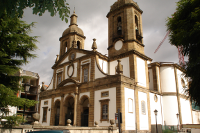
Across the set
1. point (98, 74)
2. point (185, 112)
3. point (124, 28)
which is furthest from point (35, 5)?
point (185, 112)

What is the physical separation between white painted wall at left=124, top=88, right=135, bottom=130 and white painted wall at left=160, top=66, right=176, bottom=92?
987cm

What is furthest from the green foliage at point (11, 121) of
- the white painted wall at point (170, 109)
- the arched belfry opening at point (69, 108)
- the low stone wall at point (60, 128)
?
the white painted wall at point (170, 109)

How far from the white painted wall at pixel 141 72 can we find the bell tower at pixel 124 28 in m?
1.63

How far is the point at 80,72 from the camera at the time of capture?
2617 centimetres

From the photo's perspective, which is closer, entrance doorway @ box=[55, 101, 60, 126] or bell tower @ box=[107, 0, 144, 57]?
bell tower @ box=[107, 0, 144, 57]

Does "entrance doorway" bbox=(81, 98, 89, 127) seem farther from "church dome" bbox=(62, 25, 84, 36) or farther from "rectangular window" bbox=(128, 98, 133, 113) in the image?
"church dome" bbox=(62, 25, 84, 36)

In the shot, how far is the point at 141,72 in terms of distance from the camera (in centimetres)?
2428

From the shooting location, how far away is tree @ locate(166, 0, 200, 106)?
Answer: 12688 mm

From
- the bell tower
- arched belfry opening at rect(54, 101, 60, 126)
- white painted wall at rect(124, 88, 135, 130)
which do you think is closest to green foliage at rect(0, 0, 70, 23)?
white painted wall at rect(124, 88, 135, 130)

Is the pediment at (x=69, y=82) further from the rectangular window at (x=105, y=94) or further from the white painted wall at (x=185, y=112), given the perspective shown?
the white painted wall at (x=185, y=112)

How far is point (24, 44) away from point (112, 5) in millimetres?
19506

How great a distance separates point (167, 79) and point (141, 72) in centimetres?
768

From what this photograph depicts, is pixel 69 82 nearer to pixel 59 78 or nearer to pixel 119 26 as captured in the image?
pixel 59 78

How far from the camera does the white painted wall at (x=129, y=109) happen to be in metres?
20.2
